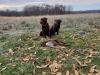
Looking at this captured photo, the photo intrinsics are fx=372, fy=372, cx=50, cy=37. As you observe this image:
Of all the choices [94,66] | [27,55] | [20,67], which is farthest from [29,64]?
[94,66]

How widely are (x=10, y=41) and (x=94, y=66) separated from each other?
13.1ft

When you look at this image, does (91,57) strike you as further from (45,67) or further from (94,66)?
(45,67)

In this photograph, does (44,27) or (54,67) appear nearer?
(54,67)

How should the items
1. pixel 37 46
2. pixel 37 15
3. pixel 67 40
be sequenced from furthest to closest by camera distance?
pixel 37 15 < pixel 67 40 < pixel 37 46

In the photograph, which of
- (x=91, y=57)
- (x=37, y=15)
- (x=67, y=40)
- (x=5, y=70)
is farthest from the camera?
(x=37, y=15)

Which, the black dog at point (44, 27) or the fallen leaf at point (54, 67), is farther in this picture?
the black dog at point (44, 27)

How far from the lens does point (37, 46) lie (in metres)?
11.2

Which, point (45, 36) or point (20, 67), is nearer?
point (20, 67)

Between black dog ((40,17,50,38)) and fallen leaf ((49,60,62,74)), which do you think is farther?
black dog ((40,17,50,38))

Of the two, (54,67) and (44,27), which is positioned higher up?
(44,27)

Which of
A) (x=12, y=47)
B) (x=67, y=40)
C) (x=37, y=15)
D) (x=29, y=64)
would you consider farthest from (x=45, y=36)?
(x=37, y=15)

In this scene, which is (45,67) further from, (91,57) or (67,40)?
(67,40)

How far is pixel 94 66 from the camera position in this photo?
9.27m

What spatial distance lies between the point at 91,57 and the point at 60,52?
0.98m
